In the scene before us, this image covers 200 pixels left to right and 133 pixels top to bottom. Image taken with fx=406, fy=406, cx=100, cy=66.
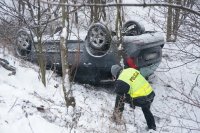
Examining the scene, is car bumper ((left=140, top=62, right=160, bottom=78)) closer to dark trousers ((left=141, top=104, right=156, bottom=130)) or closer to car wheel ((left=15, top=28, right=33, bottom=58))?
dark trousers ((left=141, top=104, right=156, bottom=130))

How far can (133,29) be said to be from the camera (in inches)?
380

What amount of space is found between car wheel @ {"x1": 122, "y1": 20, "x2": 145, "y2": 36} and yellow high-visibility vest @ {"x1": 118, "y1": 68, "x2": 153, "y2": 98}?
2.10 meters

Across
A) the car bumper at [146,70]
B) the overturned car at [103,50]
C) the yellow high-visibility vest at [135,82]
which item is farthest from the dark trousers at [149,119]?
the car bumper at [146,70]

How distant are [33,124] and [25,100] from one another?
103 centimetres

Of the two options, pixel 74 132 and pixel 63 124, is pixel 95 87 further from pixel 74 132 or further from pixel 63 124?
pixel 74 132

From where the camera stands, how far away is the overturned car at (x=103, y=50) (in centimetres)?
866

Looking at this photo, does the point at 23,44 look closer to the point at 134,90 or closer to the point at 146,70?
the point at 146,70

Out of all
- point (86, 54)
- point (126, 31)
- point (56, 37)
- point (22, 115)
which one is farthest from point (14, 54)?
point (22, 115)

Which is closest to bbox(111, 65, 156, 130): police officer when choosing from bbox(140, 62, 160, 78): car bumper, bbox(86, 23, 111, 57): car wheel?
bbox(86, 23, 111, 57): car wheel

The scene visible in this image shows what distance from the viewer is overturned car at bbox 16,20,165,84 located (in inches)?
341

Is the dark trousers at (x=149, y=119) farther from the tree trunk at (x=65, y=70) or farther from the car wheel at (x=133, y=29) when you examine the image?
the car wheel at (x=133, y=29)

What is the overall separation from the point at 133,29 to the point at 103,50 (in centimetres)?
116

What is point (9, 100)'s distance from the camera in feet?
21.3

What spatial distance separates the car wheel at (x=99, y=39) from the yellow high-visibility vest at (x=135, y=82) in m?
1.49
